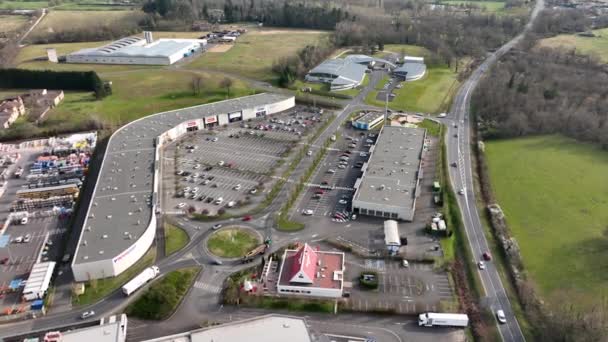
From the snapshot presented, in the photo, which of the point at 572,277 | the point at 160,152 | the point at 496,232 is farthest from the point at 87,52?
the point at 572,277

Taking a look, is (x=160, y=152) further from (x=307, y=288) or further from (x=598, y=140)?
(x=598, y=140)

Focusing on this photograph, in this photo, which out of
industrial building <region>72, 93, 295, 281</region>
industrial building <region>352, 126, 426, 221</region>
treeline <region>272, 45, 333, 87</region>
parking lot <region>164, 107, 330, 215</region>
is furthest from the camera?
treeline <region>272, 45, 333, 87</region>

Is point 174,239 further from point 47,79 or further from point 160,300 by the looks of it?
point 47,79

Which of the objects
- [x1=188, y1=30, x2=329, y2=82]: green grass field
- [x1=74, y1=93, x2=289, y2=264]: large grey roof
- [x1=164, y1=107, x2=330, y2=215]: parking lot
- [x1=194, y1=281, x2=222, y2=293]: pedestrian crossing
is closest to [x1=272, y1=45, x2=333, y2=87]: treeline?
[x1=188, y1=30, x2=329, y2=82]: green grass field

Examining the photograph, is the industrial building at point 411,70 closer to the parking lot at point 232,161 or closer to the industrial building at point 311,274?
the parking lot at point 232,161

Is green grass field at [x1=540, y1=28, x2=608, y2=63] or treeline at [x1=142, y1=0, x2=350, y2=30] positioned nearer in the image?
green grass field at [x1=540, y1=28, x2=608, y2=63]

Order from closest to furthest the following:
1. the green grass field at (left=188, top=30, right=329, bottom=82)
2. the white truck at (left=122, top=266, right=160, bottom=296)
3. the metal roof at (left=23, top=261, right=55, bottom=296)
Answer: the metal roof at (left=23, top=261, right=55, bottom=296) → the white truck at (left=122, top=266, right=160, bottom=296) → the green grass field at (left=188, top=30, right=329, bottom=82)

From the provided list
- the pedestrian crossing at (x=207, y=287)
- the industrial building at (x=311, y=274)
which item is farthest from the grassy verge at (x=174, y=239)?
the industrial building at (x=311, y=274)

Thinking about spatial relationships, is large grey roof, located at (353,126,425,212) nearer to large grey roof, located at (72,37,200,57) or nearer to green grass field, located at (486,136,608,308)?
green grass field, located at (486,136,608,308)

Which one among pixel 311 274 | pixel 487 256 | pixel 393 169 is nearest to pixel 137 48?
pixel 393 169
